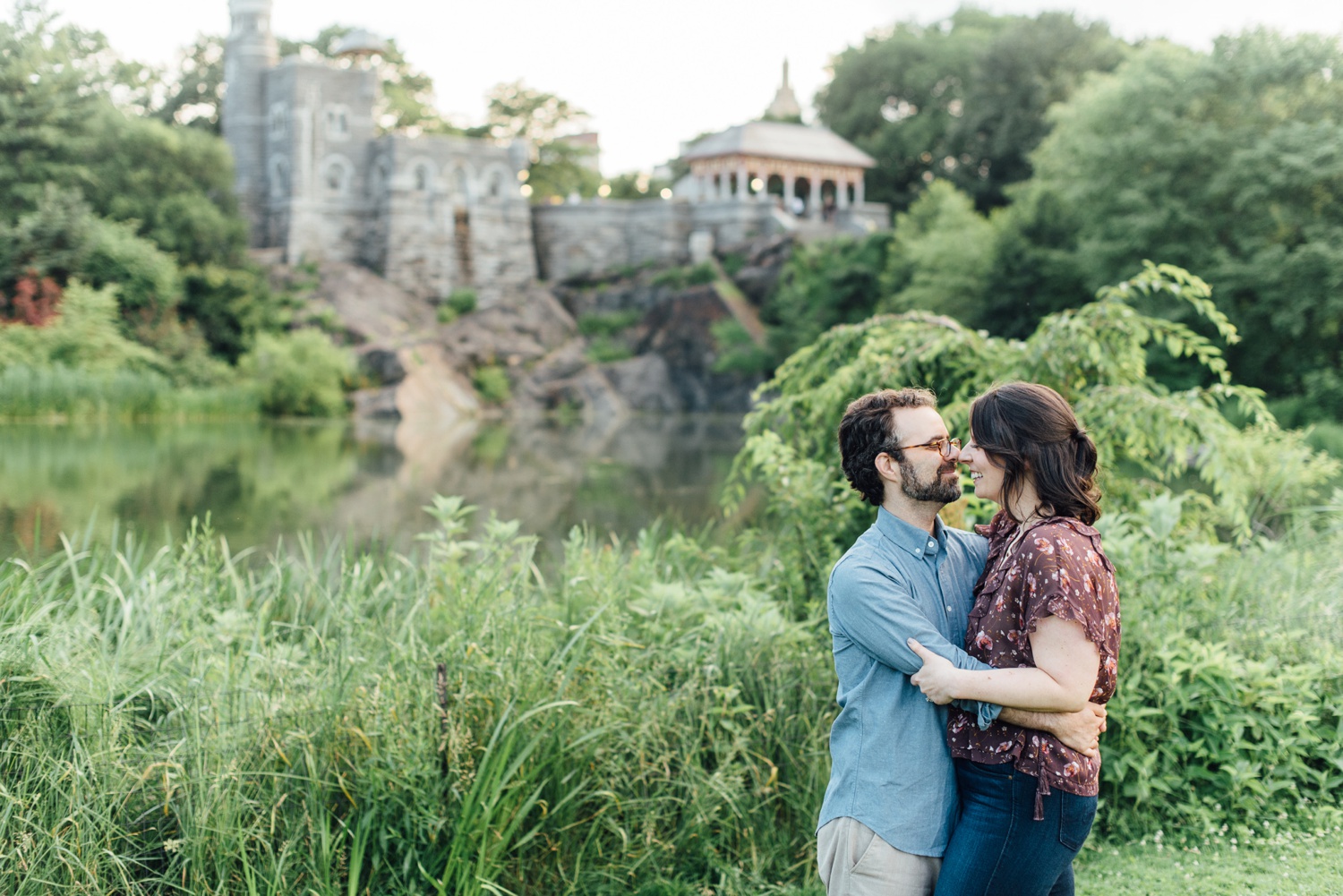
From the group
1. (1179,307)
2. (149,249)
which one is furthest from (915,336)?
(149,249)

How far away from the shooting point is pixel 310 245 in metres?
29.7

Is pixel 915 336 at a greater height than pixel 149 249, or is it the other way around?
pixel 149 249

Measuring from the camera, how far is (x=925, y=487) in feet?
6.32

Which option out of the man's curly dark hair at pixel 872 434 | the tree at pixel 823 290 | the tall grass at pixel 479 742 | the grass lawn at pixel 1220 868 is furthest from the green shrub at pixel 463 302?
the man's curly dark hair at pixel 872 434

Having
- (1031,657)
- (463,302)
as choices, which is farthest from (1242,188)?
(463,302)

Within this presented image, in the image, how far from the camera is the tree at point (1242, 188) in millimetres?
15586

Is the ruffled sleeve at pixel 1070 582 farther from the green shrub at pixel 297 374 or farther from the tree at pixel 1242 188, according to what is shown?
the green shrub at pixel 297 374

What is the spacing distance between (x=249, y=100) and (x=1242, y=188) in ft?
81.2

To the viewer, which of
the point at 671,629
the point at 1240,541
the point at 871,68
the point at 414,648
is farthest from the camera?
the point at 871,68

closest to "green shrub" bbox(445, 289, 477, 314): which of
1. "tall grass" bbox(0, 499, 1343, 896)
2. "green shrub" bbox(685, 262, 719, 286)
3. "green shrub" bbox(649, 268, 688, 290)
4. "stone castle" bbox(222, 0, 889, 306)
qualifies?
"stone castle" bbox(222, 0, 889, 306)

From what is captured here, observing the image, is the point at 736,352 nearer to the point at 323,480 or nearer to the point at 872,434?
the point at 323,480

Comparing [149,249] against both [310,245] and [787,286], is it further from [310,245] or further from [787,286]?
[787,286]

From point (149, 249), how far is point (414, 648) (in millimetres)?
22843

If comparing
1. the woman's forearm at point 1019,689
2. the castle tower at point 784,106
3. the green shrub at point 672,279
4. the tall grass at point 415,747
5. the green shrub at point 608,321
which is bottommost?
the tall grass at point 415,747
